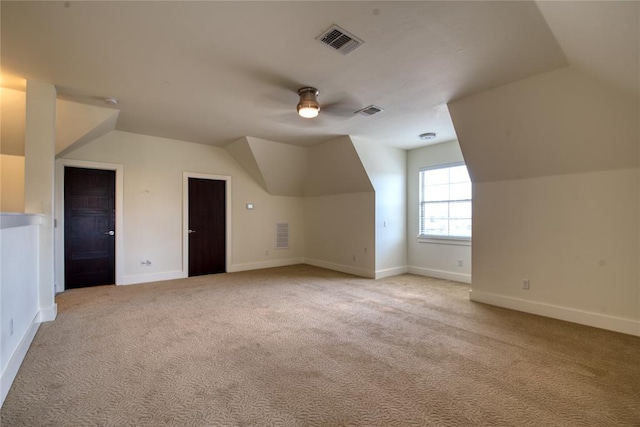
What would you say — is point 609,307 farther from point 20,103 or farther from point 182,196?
point 20,103

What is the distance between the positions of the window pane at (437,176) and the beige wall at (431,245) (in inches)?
6.4

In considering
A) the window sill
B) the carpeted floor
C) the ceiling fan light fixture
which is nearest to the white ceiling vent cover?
the ceiling fan light fixture

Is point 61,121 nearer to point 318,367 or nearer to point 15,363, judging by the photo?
point 15,363

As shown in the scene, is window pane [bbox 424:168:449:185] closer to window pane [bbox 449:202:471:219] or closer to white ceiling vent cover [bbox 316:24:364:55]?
window pane [bbox 449:202:471:219]

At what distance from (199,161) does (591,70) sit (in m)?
5.97

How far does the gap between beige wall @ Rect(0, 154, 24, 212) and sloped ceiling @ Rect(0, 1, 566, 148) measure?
1.76 metres

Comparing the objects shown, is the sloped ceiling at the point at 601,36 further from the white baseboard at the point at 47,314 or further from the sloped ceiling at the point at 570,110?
the white baseboard at the point at 47,314

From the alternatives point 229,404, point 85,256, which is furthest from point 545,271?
point 85,256

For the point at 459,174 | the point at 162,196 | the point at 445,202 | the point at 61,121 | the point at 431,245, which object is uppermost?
the point at 61,121

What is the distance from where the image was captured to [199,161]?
6.00 meters

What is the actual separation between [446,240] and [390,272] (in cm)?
126

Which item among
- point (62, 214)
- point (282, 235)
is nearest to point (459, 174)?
point (282, 235)

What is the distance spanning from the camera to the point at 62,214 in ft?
15.3

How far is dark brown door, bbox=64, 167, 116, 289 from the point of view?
4.78 metres
